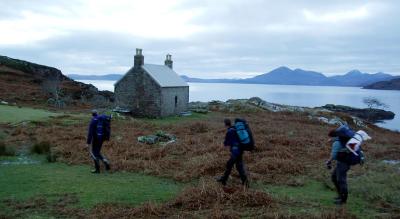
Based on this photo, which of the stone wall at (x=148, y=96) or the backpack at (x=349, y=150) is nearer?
the backpack at (x=349, y=150)

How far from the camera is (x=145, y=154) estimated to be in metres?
19.3

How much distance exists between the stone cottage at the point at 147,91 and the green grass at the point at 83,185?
25.6 m

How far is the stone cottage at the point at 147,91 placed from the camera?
42.5m

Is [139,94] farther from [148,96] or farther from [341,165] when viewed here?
[341,165]

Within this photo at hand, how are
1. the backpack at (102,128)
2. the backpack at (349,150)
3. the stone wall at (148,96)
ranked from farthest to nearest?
1. the stone wall at (148,96)
2. the backpack at (102,128)
3. the backpack at (349,150)

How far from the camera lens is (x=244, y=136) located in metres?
13.0

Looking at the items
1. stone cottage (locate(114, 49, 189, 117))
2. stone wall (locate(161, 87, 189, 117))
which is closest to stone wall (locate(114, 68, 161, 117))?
stone cottage (locate(114, 49, 189, 117))

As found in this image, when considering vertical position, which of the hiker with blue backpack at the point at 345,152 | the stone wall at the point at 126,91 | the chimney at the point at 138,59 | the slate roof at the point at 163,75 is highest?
the chimney at the point at 138,59

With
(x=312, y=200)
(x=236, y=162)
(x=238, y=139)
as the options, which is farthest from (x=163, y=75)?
(x=312, y=200)

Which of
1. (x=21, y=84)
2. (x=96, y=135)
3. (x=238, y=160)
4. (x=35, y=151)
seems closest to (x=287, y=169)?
(x=238, y=160)

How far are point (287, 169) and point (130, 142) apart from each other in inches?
370

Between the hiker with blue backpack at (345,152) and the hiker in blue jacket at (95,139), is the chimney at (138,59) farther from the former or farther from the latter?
the hiker with blue backpack at (345,152)

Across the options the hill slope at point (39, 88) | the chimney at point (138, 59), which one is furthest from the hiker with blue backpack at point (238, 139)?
the hill slope at point (39, 88)

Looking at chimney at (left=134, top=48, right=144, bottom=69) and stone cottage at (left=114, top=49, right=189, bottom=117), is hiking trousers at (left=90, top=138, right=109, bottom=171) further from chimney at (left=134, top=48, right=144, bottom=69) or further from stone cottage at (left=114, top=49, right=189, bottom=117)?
chimney at (left=134, top=48, right=144, bottom=69)
